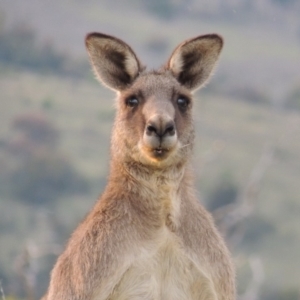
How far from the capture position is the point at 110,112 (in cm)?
3056

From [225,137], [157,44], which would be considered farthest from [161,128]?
[157,44]

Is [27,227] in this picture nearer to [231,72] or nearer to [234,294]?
[231,72]

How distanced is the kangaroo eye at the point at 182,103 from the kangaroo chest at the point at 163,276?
1.09 m

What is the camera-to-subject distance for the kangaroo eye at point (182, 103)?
9.45 metres

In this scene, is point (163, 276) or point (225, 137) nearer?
point (163, 276)

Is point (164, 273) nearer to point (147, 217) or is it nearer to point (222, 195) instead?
point (147, 217)

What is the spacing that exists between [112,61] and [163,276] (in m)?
1.97

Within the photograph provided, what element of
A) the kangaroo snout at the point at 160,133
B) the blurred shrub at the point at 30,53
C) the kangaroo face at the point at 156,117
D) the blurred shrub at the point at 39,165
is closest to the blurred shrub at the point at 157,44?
the blurred shrub at the point at 30,53

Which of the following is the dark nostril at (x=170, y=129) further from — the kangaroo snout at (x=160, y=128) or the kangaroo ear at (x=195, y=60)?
the kangaroo ear at (x=195, y=60)

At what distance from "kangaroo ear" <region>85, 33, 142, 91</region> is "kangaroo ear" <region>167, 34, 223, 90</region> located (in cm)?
34

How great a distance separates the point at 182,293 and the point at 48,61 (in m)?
27.2

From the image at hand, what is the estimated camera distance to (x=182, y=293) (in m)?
9.03

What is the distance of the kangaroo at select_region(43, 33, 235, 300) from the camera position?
890 cm

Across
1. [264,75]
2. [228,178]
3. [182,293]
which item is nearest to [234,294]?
[182,293]
